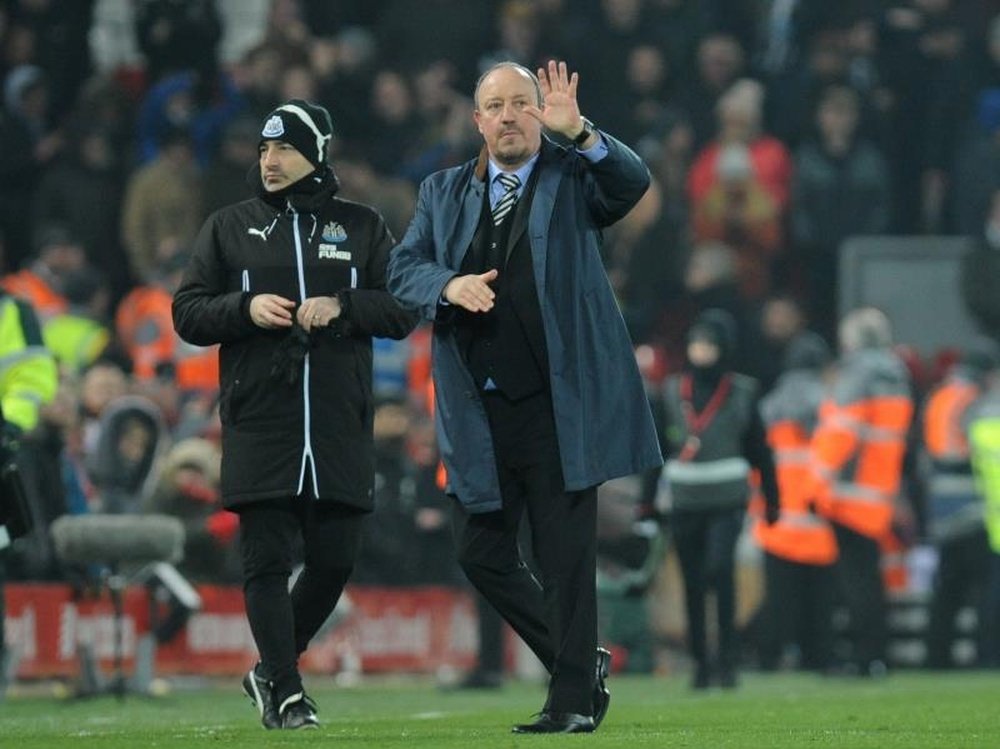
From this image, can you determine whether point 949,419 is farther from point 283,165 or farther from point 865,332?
point 283,165

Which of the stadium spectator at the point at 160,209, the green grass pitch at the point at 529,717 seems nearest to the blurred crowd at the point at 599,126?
the stadium spectator at the point at 160,209

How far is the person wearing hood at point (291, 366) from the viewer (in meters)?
10.8

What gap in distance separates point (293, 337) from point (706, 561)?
306 inches

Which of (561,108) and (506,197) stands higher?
(561,108)

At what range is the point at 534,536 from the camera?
1019 cm

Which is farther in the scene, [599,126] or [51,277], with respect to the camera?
[599,126]

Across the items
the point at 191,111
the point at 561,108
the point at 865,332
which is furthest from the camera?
the point at 191,111

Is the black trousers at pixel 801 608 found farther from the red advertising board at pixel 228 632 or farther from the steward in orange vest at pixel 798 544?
the red advertising board at pixel 228 632

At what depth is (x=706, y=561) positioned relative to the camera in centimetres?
1823

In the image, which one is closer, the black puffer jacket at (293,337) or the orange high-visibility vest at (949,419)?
the black puffer jacket at (293,337)

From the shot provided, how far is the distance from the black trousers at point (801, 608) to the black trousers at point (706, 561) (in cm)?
198

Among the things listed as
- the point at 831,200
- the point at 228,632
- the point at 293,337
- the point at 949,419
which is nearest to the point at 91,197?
the point at 228,632

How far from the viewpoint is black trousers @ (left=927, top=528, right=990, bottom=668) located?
20906 millimetres

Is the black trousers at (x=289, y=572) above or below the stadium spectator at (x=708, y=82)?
below
